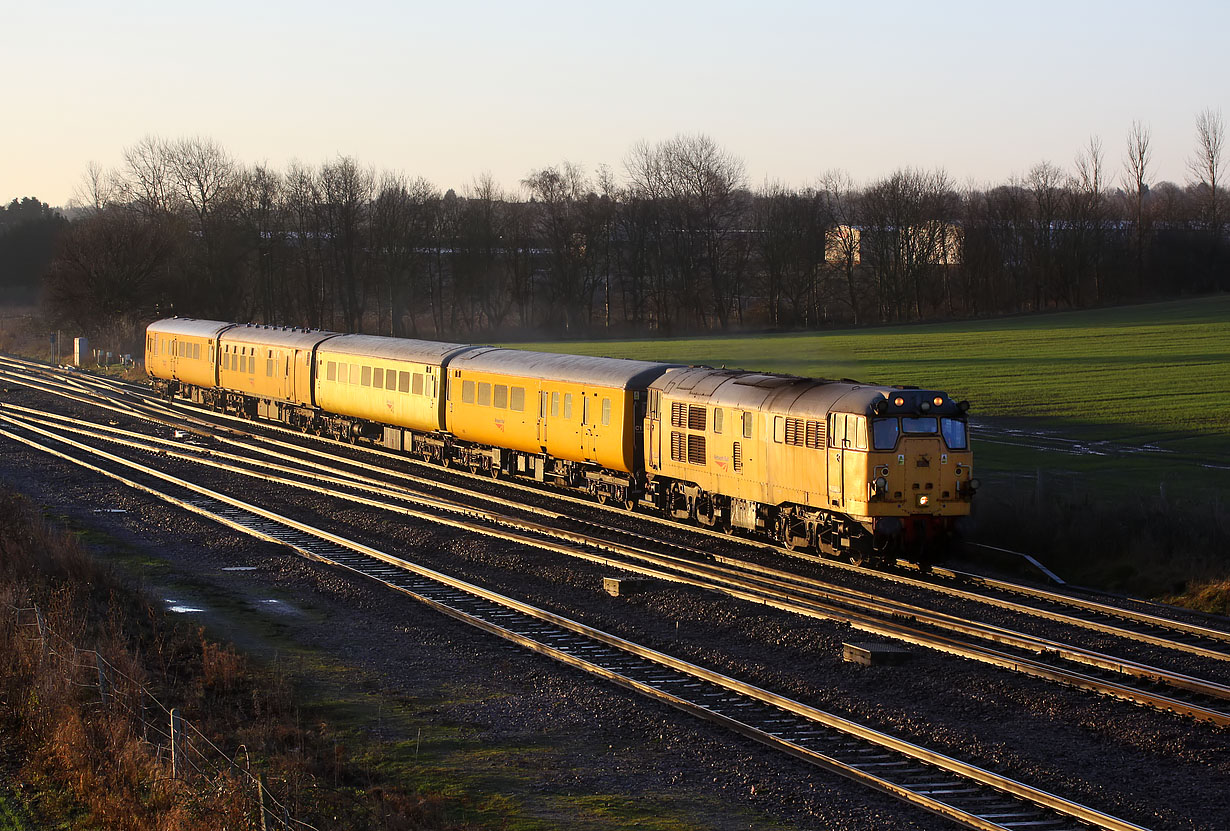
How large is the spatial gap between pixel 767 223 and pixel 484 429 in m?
68.8

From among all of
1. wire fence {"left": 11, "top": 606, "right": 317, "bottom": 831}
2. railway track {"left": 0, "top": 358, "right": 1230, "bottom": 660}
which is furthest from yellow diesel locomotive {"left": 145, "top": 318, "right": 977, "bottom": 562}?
wire fence {"left": 11, "top": 606, "right": 317, "bottom": 831}

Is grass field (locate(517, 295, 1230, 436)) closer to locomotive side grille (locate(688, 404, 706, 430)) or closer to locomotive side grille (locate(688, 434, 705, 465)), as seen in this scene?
locomotive side grille (locate(688, 404, 706, 430))

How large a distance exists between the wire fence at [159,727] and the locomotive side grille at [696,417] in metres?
13.3

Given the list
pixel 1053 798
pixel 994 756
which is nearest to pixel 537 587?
pixel 994 756

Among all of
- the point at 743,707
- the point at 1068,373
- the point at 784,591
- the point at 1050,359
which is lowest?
the point at 743,707

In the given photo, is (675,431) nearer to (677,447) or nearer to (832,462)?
(677,447)

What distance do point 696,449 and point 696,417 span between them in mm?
666

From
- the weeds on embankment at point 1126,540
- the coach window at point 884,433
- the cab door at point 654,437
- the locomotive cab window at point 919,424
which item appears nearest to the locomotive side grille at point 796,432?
the coach window at point 884,433

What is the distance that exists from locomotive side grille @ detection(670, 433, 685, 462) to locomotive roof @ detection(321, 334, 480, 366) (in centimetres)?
1119

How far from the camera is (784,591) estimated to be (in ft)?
65.3

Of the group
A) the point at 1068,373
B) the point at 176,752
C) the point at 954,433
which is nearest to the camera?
the point at 176,752

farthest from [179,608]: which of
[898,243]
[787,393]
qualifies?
[898,243]

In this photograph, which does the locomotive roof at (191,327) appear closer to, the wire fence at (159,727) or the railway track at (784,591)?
the railway track at (784,591)

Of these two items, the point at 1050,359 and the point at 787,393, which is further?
the point at 1050,359
